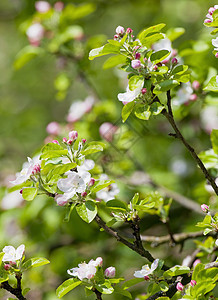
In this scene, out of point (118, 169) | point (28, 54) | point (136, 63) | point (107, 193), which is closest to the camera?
point (136, 63)

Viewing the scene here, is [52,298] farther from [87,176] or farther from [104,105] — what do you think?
[87,176]

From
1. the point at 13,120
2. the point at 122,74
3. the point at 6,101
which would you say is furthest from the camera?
the point at 6,101

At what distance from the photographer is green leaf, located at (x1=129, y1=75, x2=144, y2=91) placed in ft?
3.59

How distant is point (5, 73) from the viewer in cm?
464

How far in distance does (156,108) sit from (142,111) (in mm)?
44

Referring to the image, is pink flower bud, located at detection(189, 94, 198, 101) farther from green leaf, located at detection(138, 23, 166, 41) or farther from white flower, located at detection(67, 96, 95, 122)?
white flower, located at detection(67, 96, 95, 122)

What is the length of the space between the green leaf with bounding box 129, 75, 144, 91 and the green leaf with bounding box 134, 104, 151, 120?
0.07 meters

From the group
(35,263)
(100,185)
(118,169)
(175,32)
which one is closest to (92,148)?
(100,185)

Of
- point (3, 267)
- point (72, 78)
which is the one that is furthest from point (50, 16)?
point (3, 267)

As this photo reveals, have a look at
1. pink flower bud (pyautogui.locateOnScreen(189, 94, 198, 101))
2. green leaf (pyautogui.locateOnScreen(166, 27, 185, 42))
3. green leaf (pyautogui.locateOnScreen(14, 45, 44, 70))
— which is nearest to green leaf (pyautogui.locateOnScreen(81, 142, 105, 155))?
pink flower bud (pyautogui.locateOnScreen(189, 94, 198, 101))

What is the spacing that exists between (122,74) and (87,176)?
1.43 m

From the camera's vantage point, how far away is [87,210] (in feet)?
3.63

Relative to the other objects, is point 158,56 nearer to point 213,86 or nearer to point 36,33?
point 213,86

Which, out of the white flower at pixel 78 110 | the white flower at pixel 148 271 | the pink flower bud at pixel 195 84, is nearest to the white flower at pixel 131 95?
the white flower at pixel 148 271
